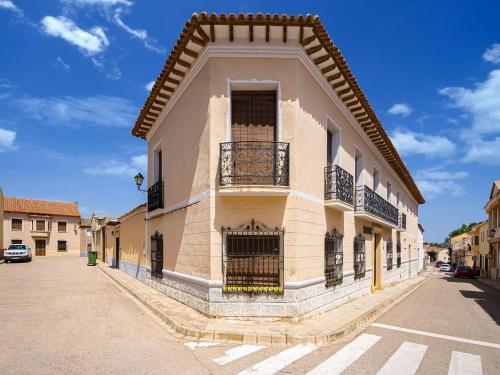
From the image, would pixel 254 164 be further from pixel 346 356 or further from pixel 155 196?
pixel 155 196

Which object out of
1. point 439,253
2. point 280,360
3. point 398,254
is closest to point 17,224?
point 398,254

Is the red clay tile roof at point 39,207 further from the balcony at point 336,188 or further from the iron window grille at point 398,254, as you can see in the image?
the balcony at point 336,188

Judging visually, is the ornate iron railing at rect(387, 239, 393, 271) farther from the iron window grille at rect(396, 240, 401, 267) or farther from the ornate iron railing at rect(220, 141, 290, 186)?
the ornate iron railing at rect(220, 141, 290, 186)

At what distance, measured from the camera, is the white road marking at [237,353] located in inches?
224

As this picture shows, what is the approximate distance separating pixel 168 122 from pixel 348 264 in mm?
7255

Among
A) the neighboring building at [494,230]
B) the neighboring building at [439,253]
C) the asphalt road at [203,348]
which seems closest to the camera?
the asphalt road at [203,348]

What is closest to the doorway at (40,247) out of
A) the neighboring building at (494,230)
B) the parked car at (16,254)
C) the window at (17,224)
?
the window at (17,224)

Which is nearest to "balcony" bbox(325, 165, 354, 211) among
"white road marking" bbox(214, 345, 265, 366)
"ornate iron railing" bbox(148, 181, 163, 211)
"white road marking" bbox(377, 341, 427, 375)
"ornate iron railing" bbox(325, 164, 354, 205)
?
"ornate iron railing" bbox(325, 164, 354, 205)

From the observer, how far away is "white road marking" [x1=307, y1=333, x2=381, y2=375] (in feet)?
17.6

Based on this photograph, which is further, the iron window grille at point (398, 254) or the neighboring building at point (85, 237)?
the neighboring building at point (85, 237)

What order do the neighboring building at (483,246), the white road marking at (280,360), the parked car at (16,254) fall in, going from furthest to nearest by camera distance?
the neighboring building at (483,246) < the parked car at (16,254) < the white road marking at (280,360)

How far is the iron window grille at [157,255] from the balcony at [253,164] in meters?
5.21

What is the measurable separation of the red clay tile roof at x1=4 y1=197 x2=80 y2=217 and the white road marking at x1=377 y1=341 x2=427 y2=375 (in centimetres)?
4262

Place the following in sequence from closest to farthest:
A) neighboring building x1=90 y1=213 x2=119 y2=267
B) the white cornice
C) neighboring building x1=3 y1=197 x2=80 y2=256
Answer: the white cornice → neighboring building x1=90 y1=213 x2=119 y2=267 → neighboring building x1=3 y1=197 x2=80 y2=256
